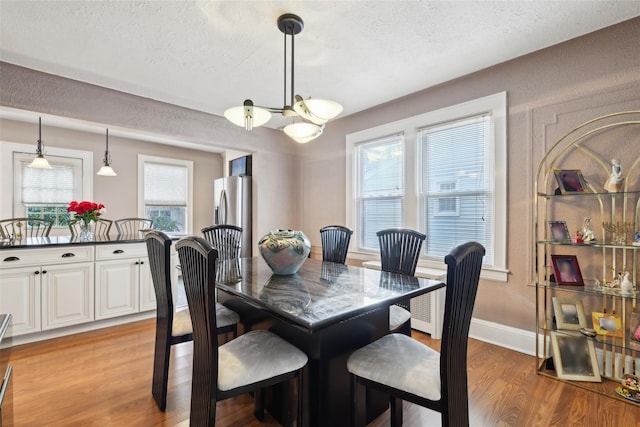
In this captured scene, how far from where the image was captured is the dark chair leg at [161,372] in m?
1.87

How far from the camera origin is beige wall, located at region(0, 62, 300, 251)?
2.91 metres

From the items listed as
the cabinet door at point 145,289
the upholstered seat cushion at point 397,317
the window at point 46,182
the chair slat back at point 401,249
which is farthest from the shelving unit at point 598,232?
the window at point 46,182

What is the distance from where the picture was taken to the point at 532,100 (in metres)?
2.65

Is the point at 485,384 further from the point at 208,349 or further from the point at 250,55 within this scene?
the point at 250,55

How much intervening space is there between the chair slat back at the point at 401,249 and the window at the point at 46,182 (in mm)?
4974

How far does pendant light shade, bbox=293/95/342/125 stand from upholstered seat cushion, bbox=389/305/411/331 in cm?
135

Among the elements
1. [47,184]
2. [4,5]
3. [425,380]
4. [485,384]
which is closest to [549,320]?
[485,384]

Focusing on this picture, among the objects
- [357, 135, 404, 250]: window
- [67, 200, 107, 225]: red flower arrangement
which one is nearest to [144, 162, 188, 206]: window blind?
[67, 200, 107, 225]: red flower arrangement

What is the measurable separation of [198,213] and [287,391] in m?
5.21

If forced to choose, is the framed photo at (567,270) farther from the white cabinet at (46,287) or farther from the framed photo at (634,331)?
the white cabinet at (46,287)

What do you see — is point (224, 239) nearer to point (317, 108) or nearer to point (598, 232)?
point (317, 108)

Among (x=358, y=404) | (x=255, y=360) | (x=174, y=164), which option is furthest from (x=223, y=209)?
(x=358, y=404)

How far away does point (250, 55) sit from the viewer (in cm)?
263

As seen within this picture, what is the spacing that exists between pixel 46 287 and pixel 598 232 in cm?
477
